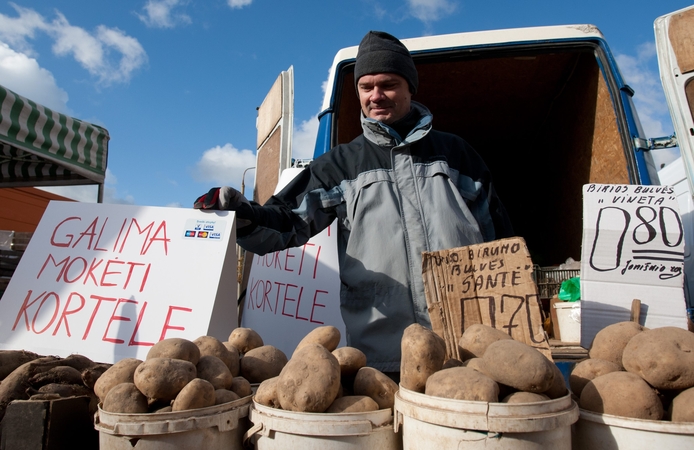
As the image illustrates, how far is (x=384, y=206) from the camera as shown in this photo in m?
2.38

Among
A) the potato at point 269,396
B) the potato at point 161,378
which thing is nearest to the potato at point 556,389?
the potato at point 269,396

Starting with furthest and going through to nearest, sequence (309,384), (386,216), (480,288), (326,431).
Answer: (386,216), (480,288), (309,384), (326,431)

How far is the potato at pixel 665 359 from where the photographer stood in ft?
4.39

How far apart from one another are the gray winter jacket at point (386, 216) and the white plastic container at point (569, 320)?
4.13 ft

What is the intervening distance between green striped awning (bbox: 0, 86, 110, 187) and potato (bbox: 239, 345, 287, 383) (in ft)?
14.0

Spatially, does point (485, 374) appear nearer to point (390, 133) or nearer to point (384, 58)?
point (390, 133)

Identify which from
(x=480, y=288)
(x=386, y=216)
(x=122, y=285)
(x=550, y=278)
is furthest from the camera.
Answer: (x=550, y=278)

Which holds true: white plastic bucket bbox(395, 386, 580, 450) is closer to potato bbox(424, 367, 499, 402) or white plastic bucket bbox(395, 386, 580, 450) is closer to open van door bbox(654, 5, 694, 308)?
potato bbox(424, 367, 499, 402)

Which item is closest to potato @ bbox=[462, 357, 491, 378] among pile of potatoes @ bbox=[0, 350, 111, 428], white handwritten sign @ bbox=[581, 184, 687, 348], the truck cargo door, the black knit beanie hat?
white handwritten sign @ bbox=[581, 184, 687, 348]

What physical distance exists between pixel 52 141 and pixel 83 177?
79 centimetres

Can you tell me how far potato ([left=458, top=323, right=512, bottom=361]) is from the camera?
1562 mm

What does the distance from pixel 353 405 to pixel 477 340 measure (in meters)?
0.52

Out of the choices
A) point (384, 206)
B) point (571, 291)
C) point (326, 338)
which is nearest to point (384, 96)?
point (384, 206)

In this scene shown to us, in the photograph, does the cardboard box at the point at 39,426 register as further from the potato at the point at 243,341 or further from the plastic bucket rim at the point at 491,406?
the plastic bucket rim at the point at 491,406
